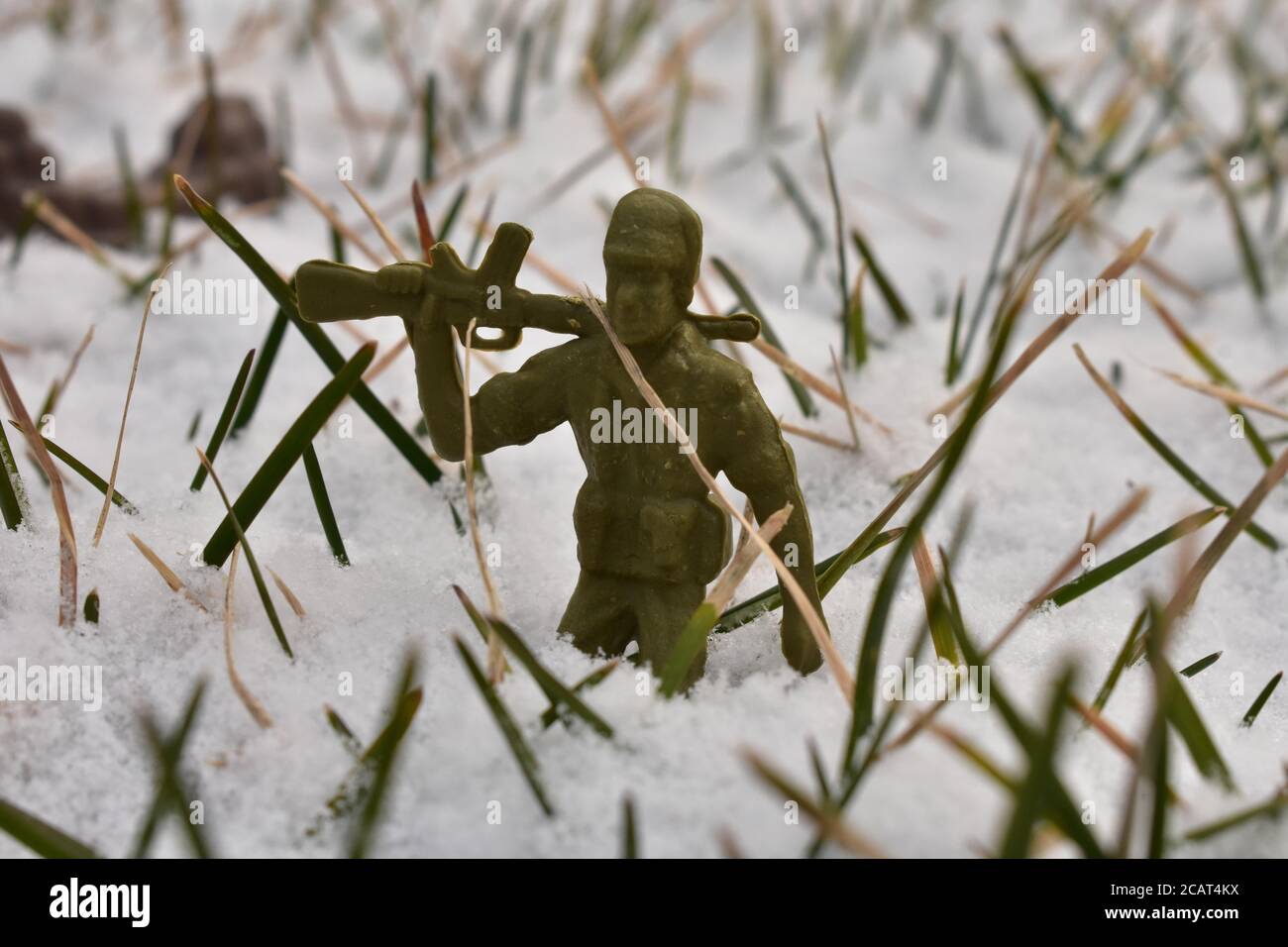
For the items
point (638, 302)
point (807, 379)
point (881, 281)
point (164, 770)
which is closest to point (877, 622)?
point (638, 302)

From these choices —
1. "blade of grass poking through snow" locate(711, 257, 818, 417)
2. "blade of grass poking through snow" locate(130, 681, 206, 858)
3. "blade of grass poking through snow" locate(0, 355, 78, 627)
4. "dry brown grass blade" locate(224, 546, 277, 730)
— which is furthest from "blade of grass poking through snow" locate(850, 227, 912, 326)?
"blade of grass poking through snow" locate(130, 681, 206, 858)

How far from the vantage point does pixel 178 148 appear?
9.50 ft

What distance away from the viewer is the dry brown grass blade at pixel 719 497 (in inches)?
50.6

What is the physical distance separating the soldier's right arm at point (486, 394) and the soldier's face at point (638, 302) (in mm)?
108

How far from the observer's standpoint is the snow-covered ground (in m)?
1.18

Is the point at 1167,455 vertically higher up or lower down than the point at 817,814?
higher up

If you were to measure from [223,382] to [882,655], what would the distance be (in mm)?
1283

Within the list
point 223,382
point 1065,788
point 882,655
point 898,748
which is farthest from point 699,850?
point 223,382

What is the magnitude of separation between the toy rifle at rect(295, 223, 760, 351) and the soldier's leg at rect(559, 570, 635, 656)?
297mm

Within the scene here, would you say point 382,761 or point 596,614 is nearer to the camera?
point 382,761

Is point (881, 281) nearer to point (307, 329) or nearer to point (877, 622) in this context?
point (307, 329)

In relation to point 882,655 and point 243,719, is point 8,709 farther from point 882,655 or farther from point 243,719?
point 882,655

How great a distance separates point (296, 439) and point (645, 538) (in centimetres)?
42

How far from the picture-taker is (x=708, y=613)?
1.27 m
